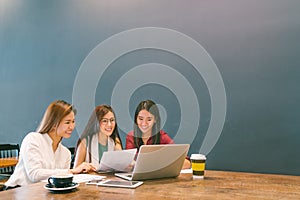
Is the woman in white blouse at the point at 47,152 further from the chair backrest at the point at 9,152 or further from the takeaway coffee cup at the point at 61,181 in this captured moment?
the chair backrest at the point at 9,152

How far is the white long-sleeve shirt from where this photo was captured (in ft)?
5.18

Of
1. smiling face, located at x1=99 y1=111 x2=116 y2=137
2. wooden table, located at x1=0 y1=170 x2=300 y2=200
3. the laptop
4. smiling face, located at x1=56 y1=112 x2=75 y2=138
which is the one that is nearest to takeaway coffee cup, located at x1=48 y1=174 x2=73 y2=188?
wooden table, located at x1=0 y1=170 x2=300 y2=200

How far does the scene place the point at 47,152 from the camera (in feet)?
5.71

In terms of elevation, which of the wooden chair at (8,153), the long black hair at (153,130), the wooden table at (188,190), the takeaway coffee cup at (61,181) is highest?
the long black hair at (153,130)

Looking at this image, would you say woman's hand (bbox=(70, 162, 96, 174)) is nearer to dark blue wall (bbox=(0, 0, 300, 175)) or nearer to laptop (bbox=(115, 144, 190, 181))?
laptop (bbox=(115, 144, 190, 181))

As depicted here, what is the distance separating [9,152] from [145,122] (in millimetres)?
2174

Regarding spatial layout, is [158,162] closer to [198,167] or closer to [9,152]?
[198,167]

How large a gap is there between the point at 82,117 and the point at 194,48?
1.42m

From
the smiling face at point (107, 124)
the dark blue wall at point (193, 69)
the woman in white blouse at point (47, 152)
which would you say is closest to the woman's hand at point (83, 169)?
the woman in white blouse at point (47, 152)

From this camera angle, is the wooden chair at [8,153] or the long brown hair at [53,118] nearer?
the long brown hair at [53,118]

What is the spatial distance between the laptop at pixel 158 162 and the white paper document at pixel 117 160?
0.39 feet

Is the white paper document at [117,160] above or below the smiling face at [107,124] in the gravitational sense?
below

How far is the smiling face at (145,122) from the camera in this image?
7.29 ft

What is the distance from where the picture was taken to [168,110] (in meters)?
2.83
